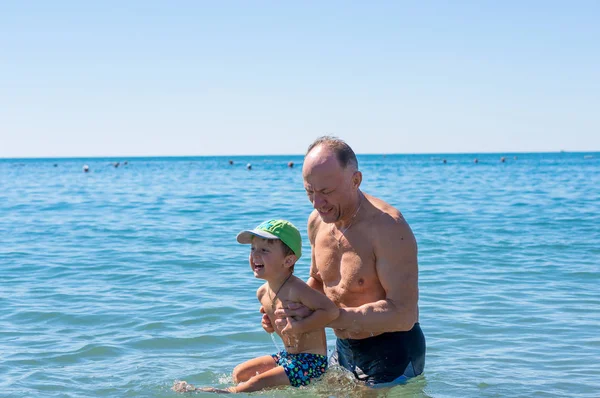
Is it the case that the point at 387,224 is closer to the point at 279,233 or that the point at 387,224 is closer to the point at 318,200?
the point at 318,200

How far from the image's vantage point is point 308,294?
14.7ft

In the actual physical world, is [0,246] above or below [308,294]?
below

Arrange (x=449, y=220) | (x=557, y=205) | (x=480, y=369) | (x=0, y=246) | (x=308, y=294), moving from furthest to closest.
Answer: (x=557, y=205) < (x=449, y=220) < (x=0, y=246) < (x=480, y=369) < (x=308, y=294)

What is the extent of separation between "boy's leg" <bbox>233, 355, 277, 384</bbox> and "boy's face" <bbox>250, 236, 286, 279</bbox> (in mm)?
649

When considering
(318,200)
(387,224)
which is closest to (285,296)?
(318,200)

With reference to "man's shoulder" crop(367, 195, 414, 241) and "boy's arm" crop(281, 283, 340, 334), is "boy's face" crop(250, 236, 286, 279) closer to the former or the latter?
"boy's arm" crop(281, 283, 340, 334)

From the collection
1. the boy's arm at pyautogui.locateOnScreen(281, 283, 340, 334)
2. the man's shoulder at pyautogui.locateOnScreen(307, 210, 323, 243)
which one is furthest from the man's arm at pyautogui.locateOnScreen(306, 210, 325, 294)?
the boy's arm at pyautogui.locateOnScreen(281, 283, 340, 334)

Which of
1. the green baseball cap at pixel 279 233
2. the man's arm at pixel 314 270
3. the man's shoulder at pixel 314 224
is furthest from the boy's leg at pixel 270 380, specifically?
the man's shoulder at pixel 314 224

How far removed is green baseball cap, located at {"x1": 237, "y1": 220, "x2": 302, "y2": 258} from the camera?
4.55m

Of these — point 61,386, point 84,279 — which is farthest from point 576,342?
point 84,279

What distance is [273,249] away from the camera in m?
4.62

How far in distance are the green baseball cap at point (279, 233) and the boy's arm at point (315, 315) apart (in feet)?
1.05

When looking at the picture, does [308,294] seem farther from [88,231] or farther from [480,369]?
[88,231]

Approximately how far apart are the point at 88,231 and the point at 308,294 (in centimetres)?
1380
